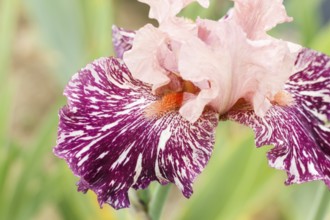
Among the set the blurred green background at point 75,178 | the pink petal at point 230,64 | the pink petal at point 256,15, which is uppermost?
the pink petal at point 256,15

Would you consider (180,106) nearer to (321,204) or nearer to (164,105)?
(164,105)

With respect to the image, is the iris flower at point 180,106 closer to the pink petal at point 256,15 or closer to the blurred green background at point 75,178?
the pink petal at point 256,15

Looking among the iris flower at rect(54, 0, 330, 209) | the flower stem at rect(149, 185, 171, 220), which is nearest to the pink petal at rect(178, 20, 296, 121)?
the iris flower at rect(54, 0, 330, 209)

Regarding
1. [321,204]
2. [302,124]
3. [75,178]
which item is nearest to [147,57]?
[302,124]

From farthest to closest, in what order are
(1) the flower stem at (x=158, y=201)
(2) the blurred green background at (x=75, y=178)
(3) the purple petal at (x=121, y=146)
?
(2) the blurred green background at (x=75, y=178) < (1) the flower stem at (x=158, y=201) < (3) the purple petal at (x=121, y=146)

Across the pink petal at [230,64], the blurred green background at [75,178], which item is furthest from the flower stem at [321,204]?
the pink petal at [230,64]

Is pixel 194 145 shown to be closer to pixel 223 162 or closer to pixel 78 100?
pixel 78 100

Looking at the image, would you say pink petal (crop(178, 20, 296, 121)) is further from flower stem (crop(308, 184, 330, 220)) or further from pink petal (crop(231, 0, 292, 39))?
flower stem (crop(308, 184, 330, 220))
